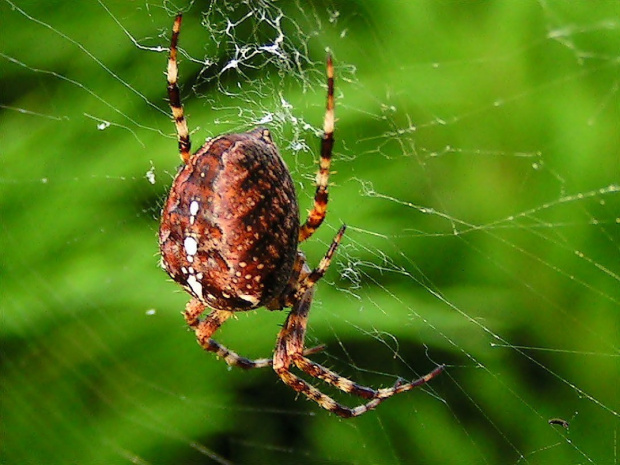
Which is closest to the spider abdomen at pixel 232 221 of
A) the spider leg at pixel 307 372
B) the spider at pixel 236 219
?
the spider at pixel 236 219

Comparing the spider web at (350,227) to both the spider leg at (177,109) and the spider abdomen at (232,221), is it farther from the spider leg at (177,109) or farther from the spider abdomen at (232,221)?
the spider abdomen at (232,221)

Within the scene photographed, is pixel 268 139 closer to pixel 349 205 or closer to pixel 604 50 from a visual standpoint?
pixel 349 205

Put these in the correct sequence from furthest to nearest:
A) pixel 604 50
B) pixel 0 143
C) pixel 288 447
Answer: pixel 0 143 < pixel 288 447 < pixel 604 50

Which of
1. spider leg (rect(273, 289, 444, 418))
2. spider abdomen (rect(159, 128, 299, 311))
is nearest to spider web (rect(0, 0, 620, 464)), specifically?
spider leg (rect(273, 289, 444, 418))

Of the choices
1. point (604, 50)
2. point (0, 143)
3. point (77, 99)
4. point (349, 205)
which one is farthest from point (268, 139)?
point (0, 143)

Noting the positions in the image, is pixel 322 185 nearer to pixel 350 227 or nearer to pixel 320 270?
pixel 320 270

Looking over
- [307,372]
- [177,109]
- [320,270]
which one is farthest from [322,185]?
[307,372]
